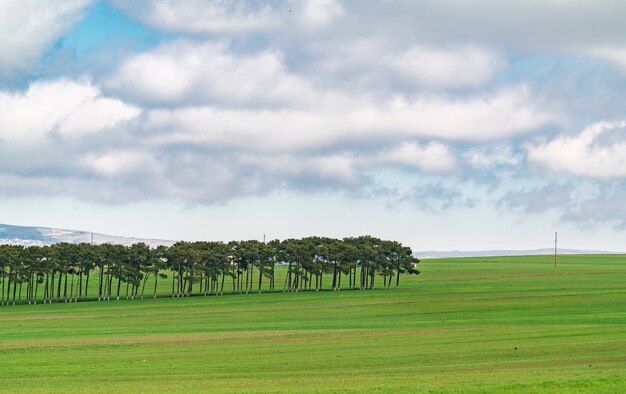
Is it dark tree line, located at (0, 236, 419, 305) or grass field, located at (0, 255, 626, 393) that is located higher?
dark tree line, located at (0, 236, 419, 305)

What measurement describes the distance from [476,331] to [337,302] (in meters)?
68.0

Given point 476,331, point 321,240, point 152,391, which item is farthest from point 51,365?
point 321,240

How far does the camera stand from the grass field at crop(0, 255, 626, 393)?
46.9 meters

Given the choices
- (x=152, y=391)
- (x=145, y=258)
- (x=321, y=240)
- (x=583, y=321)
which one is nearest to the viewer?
(x=152, y=391)

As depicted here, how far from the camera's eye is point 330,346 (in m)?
71.3

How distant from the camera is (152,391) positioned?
43969mm

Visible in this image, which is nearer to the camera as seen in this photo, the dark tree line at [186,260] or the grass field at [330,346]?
the grass field at [330,346]

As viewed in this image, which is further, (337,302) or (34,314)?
(337,302)

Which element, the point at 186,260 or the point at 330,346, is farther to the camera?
the point at 186,260

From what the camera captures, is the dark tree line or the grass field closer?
the grass field

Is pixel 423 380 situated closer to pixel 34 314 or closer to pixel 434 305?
pixel 434 305

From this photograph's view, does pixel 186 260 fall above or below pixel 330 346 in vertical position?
above

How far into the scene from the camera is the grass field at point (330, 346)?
154 ft

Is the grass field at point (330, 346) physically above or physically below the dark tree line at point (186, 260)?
below
